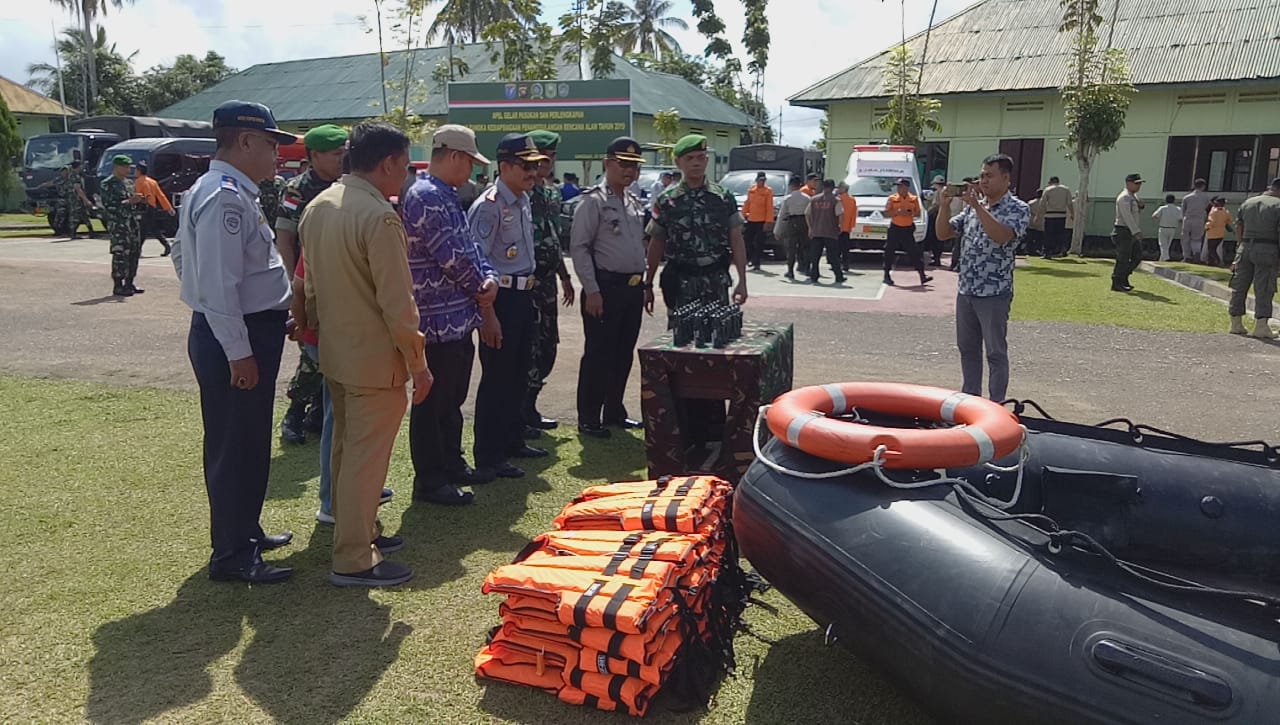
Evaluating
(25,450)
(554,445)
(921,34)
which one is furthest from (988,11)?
(25,450)

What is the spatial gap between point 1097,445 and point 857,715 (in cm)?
148

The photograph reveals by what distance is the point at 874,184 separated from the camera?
1761 centimetres

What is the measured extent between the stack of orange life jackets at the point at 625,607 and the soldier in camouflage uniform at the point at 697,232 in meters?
2.52

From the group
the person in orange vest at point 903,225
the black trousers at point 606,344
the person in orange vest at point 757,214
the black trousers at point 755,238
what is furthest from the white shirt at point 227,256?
the black trousers at point 755,238

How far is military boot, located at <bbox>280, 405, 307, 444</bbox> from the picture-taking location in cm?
568

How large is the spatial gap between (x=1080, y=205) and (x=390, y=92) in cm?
2581

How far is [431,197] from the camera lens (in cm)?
425

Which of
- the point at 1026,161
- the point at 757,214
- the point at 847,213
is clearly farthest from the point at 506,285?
the point at 1026,161

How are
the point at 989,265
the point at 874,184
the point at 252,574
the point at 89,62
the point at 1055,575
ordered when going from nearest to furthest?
1. the point at 1055,575
2. the point at 252,574
3. the point at 989,265
4. the point at 874,184
5. the point at 89,62

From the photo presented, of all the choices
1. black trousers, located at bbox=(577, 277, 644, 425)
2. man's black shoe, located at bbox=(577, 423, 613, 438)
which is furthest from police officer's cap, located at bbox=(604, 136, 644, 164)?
man's black shoe, located at bbox=(577, 423, 613, 438)

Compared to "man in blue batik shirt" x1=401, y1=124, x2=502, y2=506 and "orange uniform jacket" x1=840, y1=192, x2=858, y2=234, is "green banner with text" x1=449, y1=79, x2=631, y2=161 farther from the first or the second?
"man in blue batik shirt" x1=401, y1=124, x2=502, y2=506

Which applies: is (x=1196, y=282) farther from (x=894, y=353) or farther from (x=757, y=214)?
(x=894, y=353)

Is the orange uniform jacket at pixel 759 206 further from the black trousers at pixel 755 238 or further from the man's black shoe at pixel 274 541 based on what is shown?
the man's black shoe at pixel 274 541

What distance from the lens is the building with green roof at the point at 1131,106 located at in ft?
71.2
